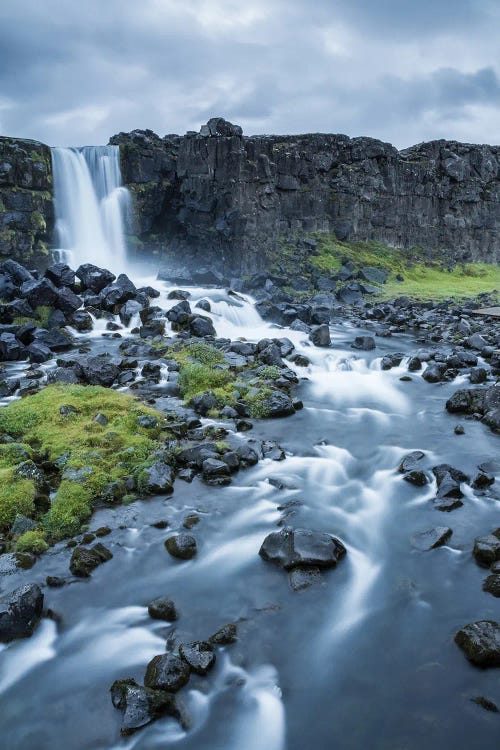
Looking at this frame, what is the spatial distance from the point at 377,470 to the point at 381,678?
5453 mm

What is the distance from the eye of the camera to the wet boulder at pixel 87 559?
7.45 meters

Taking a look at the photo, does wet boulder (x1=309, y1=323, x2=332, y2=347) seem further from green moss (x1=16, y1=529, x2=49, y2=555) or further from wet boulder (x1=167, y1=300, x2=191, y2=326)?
green moss (x1=16, y1=529, x2=49, y2=555)

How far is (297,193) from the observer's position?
154 ft

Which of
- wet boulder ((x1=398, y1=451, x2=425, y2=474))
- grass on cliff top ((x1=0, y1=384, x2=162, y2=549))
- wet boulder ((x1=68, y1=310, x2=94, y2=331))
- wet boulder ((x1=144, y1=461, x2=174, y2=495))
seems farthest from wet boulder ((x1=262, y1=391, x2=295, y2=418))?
wet boulder ((x1=68, y1=310, x2=94, y2=331))

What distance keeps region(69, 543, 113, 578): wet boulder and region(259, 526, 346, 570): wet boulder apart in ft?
7.67

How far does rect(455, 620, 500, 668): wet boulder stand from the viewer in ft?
19.3

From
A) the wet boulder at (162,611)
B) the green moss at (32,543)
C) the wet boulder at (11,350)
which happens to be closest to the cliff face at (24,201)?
the wet boulder at (11,350)

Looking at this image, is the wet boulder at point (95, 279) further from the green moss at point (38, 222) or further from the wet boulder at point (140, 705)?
the wet boulder at point (140, 705)

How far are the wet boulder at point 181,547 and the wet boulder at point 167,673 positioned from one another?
218cm

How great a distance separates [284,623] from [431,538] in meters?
2.96

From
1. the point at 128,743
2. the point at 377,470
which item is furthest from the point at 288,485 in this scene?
the point at 128,743

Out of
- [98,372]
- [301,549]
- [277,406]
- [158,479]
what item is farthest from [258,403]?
[301,549]

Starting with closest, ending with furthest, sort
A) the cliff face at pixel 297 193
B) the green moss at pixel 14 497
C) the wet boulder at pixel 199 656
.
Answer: the wet boulder at pixel 199 656 < the green moss at pixel 14 497 < the cliff face at pixel 297 193

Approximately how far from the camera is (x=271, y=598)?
717cm
